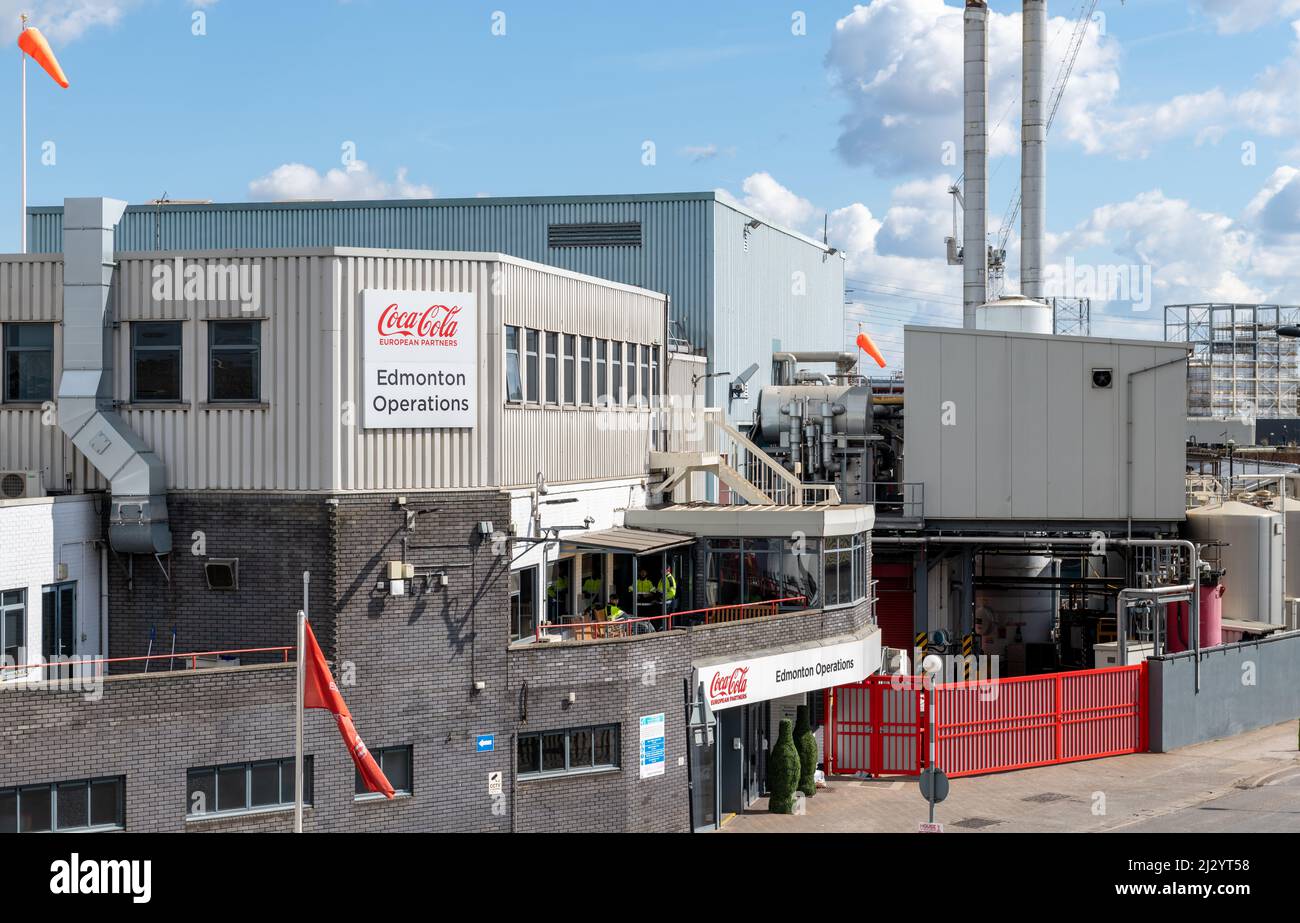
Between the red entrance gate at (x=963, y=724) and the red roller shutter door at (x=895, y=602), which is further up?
the red roller shutter door at (x=895, y=602)

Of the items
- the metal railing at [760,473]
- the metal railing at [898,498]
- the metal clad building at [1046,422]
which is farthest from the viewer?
the metal railing at [898,498]

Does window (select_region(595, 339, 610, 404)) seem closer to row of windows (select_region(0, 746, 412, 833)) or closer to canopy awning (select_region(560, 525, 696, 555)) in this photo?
canopy awning (select_region(560, 525, 696, 555))

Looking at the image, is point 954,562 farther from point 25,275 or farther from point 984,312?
point 25,275

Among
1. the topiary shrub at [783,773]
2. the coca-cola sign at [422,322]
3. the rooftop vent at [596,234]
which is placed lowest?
the topiary shrub at [783,773]

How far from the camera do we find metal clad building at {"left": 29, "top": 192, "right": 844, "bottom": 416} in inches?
1682

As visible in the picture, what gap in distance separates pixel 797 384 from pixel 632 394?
16.4m

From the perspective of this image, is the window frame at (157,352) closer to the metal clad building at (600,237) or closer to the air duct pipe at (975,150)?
the metal clad building at (600,237)

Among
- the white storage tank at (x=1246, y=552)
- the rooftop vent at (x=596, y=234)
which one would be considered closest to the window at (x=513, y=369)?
the rooftop vent at (x=596, y=234)

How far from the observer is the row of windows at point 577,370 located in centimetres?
2541

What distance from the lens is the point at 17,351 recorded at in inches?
949

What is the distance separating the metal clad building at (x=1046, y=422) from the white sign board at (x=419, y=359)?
1822cm

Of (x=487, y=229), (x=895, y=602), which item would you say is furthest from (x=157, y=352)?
(x=895, y=602)

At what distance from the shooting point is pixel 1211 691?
35000 millimetres
